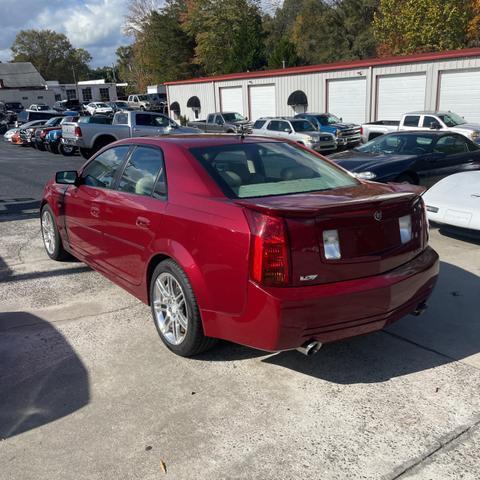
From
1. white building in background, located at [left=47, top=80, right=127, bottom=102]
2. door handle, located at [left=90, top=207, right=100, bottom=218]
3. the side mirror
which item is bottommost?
door handle, located at [left=90, top=207, right=100, bottom=218]

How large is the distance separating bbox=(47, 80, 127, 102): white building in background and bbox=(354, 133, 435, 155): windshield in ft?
258

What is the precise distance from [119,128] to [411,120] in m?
10.4

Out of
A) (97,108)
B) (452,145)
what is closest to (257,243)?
(452,145)

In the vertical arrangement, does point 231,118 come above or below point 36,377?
above

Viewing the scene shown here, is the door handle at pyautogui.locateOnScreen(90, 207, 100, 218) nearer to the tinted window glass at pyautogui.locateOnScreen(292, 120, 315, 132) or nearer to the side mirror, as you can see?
the side mirror

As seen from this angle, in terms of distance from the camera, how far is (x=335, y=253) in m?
3.04

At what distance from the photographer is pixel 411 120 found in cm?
1836

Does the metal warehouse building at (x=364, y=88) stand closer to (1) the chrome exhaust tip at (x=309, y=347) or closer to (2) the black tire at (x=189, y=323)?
(2) the black tire at (x=189, y=323)

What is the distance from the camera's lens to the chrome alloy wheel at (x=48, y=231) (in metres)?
5.91

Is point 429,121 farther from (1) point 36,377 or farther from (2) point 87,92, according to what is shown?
(2) point 87,92

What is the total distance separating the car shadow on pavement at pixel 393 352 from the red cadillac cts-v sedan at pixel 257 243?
1.24 feet

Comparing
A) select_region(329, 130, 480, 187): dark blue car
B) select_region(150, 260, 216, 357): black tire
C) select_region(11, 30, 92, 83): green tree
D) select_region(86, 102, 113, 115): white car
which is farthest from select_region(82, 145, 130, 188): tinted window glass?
select_region(11, 30, 92, 83): green tree

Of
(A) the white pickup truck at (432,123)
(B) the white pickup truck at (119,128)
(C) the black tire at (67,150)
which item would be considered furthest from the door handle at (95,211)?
(C) the black tire at (67,150)

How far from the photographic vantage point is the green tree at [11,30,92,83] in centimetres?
11112
